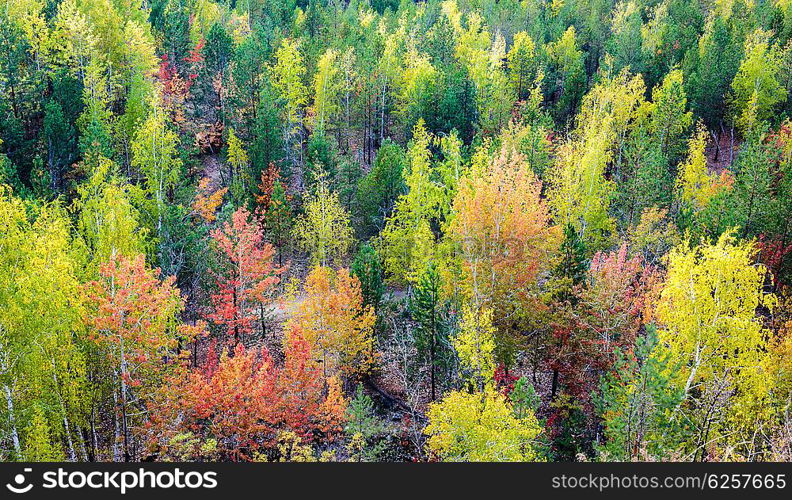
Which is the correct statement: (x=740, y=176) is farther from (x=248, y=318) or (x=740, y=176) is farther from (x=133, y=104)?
(x=133, y=104)

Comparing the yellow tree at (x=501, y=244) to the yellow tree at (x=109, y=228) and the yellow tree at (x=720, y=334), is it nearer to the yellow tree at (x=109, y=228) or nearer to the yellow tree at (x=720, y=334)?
the yellow tree at (x=720, y=334)

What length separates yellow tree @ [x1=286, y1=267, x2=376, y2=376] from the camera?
34469 millimetres

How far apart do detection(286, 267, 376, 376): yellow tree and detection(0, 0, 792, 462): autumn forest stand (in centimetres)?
19

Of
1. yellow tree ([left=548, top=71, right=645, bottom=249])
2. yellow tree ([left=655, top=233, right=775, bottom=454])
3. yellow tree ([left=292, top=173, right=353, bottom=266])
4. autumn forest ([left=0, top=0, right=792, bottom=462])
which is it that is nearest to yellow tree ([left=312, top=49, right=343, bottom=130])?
autumn forest ([left=0, top=0, right=792, bottom=462])

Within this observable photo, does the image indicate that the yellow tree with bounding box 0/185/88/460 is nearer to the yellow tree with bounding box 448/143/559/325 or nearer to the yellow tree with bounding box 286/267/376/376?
the yellow tree with bounding box 286/267/376/376

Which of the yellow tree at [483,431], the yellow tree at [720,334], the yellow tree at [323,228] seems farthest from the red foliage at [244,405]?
the yellow tree at [720,334]

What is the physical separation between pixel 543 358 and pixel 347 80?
36.0 meters

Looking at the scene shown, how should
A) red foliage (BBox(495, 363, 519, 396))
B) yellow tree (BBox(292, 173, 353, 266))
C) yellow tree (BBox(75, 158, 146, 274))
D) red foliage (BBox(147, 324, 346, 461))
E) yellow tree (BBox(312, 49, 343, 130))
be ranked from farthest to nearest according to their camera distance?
yellow tree (BBox(312, 49, 343, 130)) → yellow tree (BBox(292, 173, 353, 266)) → red foliage (BBox(495, 363, 519, 396)) → yellow tree (BBox(75, 158, 146, 274)) → red foliage (BBox(147, 324, 346, 461))

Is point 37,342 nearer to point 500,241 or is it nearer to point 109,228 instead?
point 109,228

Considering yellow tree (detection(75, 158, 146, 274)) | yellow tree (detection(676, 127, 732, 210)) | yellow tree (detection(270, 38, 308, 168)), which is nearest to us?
yellow tree (detection(75, 158, 146, 274))

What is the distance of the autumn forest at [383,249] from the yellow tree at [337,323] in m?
0.19

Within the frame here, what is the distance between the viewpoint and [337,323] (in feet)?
113

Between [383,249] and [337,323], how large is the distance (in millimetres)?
9758

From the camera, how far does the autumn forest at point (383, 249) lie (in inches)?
961
